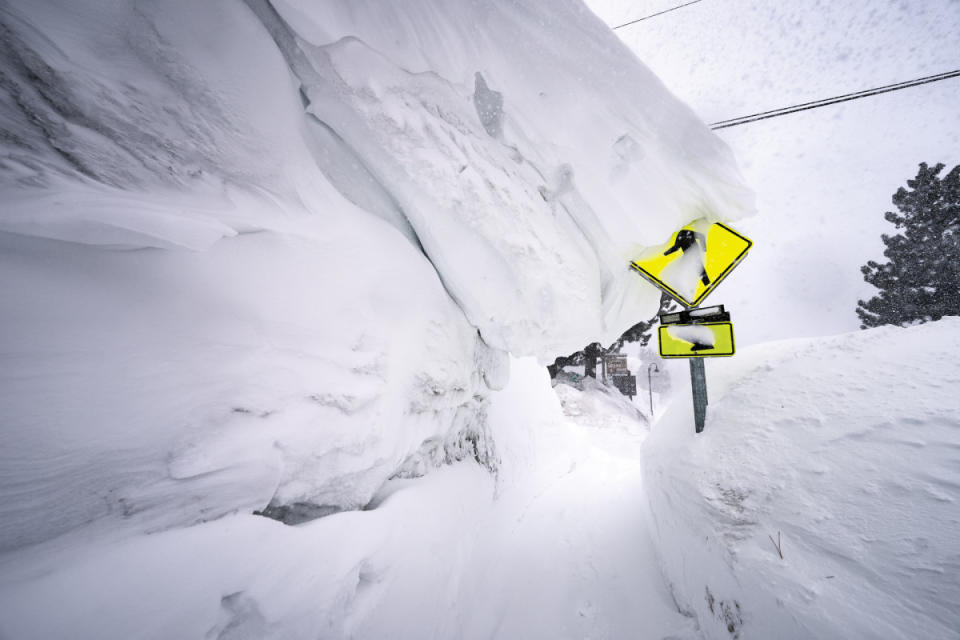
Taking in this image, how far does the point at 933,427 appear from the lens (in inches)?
57.7

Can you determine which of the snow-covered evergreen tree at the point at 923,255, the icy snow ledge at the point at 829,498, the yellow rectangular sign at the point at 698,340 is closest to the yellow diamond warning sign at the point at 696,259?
the yellow rectangular sign at the point at 698,340

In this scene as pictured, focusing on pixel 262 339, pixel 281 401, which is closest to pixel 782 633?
pixel 281 401

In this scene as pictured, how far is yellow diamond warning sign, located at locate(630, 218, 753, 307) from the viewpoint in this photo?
98.2 inches

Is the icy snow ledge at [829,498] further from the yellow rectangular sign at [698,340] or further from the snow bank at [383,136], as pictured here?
the snow bank at [383,136]

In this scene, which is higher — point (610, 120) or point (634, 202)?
point (610, 120)

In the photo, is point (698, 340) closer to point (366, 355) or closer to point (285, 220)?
point (366, 355)

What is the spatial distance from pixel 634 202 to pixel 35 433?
10.7 ft

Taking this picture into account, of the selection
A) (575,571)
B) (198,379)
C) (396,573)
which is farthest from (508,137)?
(575,571)

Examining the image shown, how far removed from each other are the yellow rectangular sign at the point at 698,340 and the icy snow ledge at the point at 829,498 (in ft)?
1.73

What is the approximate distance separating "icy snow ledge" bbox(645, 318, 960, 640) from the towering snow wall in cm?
151

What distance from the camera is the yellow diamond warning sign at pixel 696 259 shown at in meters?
2.49

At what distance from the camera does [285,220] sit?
155cm

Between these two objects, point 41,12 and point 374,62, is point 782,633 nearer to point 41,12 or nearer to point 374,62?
point 374,62

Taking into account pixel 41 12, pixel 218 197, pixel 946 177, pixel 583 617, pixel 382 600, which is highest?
pixel 946 177
